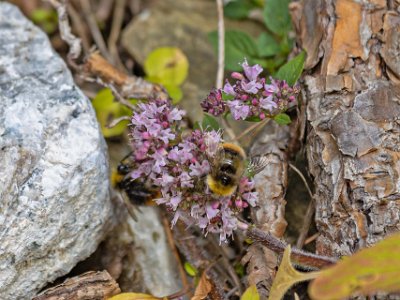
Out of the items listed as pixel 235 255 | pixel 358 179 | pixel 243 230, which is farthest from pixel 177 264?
pixel 358 179

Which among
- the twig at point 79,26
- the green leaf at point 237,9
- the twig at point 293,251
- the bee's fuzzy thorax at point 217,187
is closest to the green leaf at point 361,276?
the twig at point 293,251

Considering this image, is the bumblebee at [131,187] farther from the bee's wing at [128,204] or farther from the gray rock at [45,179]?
the gray rock at [45,179]

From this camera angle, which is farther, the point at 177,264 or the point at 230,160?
the point at 177,264

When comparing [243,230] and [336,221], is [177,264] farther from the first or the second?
[336,221]

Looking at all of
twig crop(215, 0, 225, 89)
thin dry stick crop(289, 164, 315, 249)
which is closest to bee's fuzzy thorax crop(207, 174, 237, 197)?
thin dry stick crop(289, 164, 315, 249)

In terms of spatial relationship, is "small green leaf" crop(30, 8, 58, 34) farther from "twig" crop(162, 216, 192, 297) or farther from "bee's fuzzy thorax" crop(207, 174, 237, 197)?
"bee's fuzzy thorax" crop(207, 174, 237, 197)
